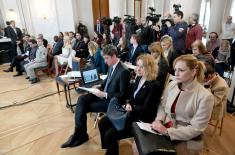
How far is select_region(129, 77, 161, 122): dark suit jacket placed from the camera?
1.85 meters

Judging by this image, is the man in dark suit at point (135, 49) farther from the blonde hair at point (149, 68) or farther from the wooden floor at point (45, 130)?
the blonde hair at point (149, 68)

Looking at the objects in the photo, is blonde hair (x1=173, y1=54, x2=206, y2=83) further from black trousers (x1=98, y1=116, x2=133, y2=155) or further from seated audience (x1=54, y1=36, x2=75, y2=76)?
seated audience (x1=54, y1=36, x2=75, y2=76)

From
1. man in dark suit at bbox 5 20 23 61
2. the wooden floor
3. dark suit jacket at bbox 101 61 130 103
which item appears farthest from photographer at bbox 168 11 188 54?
man in dark suit at bbox 5 20 23 61

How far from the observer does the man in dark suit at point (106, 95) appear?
2266 millimetres

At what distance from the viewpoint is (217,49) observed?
4465 millimetres

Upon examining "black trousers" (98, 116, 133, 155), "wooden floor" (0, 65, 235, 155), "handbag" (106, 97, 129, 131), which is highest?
"handbag" (106, 97, 129, 131)

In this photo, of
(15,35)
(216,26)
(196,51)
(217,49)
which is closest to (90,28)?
(15,35)

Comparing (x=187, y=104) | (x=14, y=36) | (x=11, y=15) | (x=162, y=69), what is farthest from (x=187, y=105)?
(x=11, y=15)

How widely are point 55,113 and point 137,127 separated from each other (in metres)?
2.15

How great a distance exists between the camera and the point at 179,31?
435cm

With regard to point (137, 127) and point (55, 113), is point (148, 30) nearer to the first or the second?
point (55, 113)

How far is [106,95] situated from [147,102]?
2.14 ft

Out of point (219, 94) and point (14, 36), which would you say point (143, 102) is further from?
point (14, 36)

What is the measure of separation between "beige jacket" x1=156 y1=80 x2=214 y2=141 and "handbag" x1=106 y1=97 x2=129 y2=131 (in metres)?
0.48
